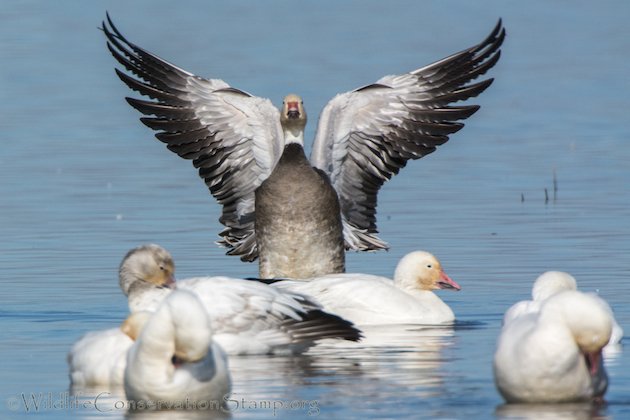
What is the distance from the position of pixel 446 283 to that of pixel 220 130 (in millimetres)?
3415

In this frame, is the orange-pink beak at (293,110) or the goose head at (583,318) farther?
the orange-pink beak at (293,110)

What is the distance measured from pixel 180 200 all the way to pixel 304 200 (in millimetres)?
4330

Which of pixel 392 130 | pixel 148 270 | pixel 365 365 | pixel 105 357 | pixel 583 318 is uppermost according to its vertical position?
pixel 392 130

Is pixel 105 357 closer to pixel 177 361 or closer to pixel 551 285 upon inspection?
pixel 177 361

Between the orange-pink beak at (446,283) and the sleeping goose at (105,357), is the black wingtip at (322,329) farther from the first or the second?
the orange-pink beak at (446,283)

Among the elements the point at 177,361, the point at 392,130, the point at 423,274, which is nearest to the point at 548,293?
the point at 423,274

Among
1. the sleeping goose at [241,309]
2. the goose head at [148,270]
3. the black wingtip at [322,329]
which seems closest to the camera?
the sleeping goose at [241,309]

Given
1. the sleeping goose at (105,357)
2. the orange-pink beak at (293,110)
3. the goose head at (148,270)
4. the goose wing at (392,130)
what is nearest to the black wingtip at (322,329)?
the goose head at (148,270)

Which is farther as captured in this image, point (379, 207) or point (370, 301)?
point (379, 207)

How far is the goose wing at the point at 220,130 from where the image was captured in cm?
1634

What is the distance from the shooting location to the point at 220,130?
16.6 meters

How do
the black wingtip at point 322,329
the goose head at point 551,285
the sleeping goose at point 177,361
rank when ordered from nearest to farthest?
1. the sleeping goose at point 177,361
2. the black wingtip at point 322,329
3. the goose head at point 551,285

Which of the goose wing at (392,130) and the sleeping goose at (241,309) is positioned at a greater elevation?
the goose wing at (392,130)

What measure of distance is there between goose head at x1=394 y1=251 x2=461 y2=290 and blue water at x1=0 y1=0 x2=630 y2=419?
0.26 metres
